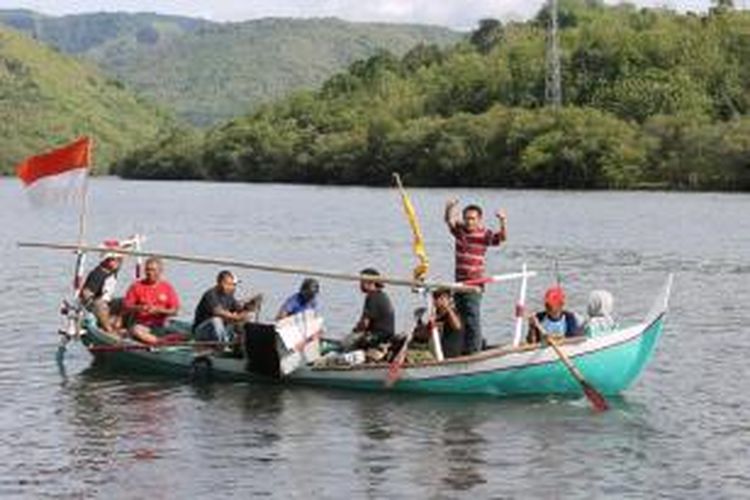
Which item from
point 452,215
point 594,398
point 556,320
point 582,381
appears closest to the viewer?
point 452,215

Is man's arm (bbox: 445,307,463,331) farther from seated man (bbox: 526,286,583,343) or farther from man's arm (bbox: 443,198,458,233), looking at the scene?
man's arm (bbox: 443,198,458,233)

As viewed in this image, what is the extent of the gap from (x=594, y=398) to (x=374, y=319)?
156 inches

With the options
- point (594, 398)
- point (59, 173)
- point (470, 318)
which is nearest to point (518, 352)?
point (470, 318)

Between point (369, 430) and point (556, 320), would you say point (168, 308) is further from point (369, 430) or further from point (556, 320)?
point (556, 320)

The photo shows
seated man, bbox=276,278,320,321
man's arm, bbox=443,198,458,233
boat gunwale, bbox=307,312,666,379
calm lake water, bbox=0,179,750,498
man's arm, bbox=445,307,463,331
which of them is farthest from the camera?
seated man, bbox=276,278,320,321

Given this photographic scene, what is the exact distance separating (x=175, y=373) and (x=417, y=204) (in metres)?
87.0

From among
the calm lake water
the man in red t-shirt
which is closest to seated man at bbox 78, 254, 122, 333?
the man in red t-shirt

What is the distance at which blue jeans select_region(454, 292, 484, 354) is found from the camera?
23.6 m

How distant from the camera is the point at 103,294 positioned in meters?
27.9

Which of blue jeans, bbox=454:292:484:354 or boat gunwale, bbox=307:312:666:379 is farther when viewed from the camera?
blue jeans, bbox=454:292:484:354

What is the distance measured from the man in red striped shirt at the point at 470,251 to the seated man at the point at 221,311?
14.4ft

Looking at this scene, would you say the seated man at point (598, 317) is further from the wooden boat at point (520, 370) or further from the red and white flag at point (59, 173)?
the red and white flag at point (59, 173)

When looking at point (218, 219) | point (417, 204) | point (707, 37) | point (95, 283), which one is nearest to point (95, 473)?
point (95, 283)

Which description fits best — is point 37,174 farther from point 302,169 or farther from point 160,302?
point 302,169
